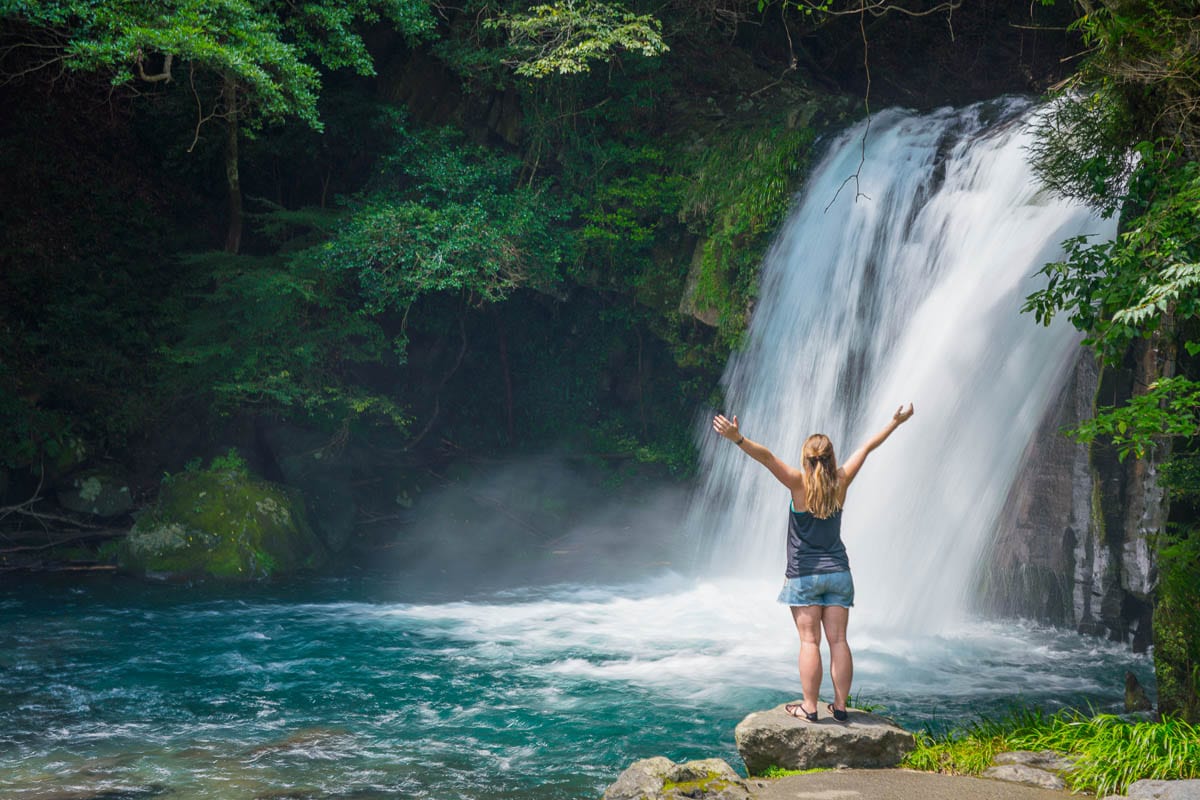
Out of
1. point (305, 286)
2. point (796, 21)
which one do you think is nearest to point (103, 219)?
point (305, 286)

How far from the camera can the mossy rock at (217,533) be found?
13484 millimetres

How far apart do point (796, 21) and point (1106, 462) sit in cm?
1064

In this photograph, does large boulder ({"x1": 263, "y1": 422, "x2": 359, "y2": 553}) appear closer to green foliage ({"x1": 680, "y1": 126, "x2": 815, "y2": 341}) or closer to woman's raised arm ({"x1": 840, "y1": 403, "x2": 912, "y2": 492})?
green foliage ({"x1": 680, "y1": 126, "x2": 815, "y2": 341})

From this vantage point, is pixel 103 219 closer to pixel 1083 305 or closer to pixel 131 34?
pixel 131 34

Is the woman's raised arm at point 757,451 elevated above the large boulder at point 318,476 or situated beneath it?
elevated above

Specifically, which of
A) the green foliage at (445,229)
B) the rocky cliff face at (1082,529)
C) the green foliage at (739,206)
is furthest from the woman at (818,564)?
the green foliage at (445,229)

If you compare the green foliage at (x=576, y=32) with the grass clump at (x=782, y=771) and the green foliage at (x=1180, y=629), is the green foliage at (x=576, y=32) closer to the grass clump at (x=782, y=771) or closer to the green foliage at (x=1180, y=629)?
the green foliage at (x=1180, y=629)

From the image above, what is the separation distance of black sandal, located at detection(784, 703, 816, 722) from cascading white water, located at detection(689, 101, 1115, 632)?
533 cm

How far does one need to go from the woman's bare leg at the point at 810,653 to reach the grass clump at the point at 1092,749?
0.61 metres

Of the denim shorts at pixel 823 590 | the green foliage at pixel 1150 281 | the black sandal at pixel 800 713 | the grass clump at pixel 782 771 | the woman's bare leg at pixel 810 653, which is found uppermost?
the green foliage at pixel 1150 281

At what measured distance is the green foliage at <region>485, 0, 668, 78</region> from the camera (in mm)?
13344

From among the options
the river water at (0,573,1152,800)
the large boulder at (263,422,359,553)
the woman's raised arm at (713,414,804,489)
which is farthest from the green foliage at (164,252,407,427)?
the woman's raised arm at (713,414,804,489)

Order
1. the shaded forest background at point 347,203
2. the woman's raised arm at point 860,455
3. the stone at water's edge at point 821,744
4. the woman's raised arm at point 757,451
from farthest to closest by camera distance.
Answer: the shaded forest background at point 347,203 → the woman's raised arm at point 860,455 → the stone at water's edge at point 821,744 → the woman's raised arm at point 757,451

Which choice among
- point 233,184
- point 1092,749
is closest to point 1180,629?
point 1092,749
